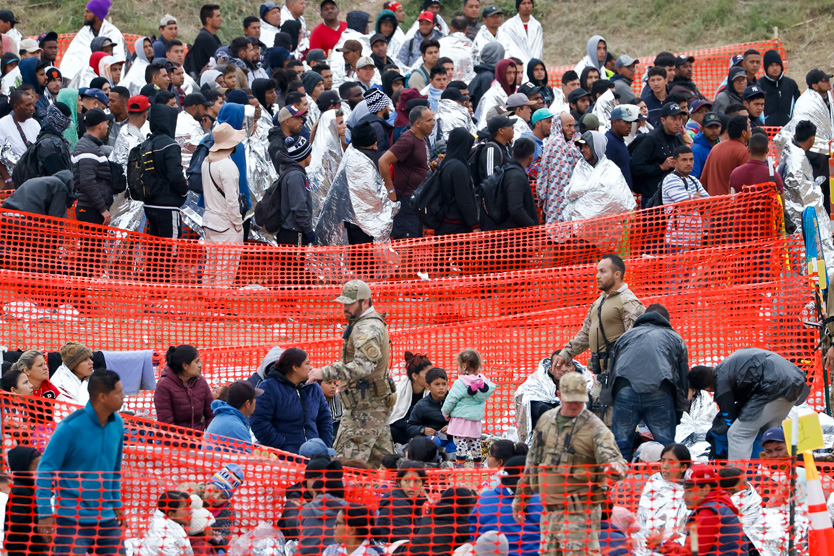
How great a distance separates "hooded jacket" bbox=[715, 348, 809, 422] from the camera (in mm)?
9086

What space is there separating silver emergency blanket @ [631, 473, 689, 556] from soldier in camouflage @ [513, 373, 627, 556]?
1.60 feet

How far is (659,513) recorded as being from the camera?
7676mm

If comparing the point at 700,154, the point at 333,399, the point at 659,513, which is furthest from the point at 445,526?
the point at 700,154

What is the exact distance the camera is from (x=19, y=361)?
370 inches

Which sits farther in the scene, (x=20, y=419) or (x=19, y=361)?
Result: (x=19, y=361)

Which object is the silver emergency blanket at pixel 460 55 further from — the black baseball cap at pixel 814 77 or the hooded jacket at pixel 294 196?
the hooded jacket at pixel 294 196

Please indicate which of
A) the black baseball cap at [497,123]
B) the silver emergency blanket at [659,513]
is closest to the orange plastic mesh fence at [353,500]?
the silver emergency blanket at [659,513]

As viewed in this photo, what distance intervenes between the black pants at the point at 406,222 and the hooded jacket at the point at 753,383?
502 centimetres

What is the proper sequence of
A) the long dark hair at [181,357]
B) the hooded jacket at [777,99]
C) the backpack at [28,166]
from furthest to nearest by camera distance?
the hooded jacket at [777,99] → the backpack at [28,166] → the long dark hair at [181,357]

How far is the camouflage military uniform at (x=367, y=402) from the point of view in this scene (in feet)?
29.8

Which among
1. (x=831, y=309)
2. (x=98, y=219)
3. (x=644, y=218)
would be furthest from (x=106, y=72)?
(x=831, y=309)

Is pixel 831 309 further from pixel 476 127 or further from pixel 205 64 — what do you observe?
pixel 205 64

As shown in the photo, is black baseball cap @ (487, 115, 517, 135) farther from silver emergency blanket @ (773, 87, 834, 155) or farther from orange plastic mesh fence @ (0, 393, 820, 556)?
orange plastic mesh fence @ (0, 393, 820, 556)

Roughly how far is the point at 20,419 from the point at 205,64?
11.0 m
